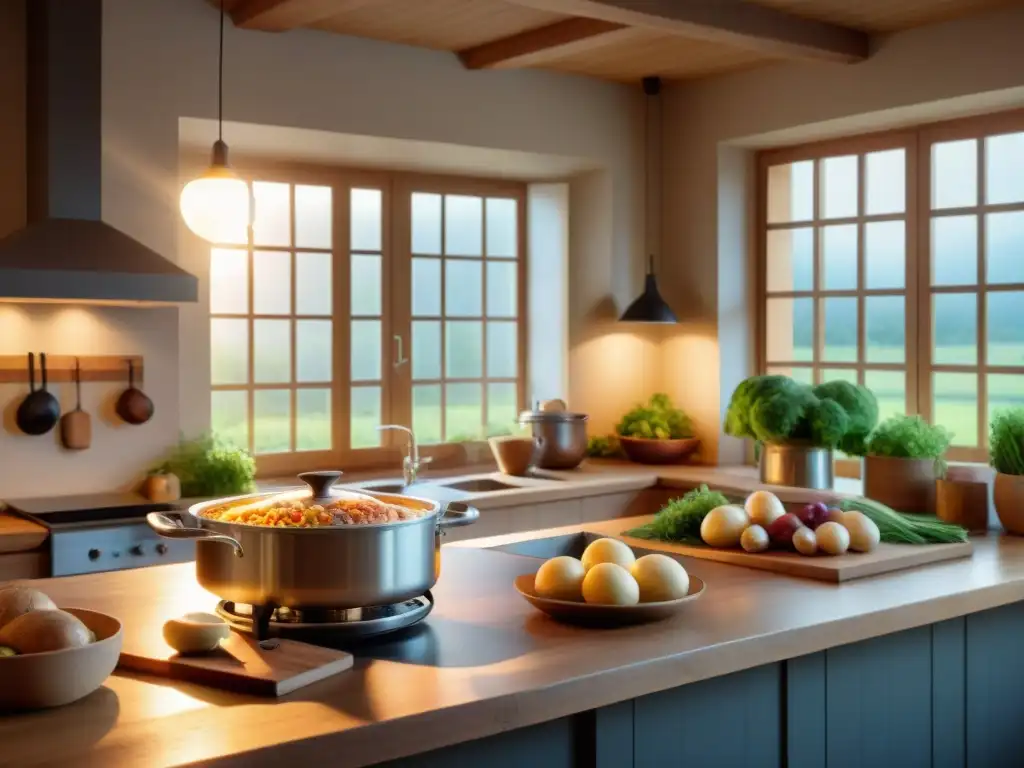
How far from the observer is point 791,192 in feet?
17.1

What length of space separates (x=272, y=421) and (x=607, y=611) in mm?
3011

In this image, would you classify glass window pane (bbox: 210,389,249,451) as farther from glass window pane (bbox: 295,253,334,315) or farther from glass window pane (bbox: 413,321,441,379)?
glass window pane (bbox: 413,321,441,379)

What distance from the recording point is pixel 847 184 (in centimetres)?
494

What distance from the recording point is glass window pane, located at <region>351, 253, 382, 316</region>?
5.08 metres

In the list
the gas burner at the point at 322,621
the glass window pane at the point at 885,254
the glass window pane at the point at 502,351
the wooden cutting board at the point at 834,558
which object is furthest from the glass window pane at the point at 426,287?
the gas burner at the point at 322,621

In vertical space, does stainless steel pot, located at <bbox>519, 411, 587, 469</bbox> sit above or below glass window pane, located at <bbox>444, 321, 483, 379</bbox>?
below

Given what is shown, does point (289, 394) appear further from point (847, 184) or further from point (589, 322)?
point (847, 184)

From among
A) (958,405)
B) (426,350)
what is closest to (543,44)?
(426,350)

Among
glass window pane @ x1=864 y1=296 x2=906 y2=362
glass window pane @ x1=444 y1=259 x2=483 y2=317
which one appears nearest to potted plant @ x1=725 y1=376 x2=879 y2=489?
glass window pane @ x1=864 y1=296 x2=906 y2=362

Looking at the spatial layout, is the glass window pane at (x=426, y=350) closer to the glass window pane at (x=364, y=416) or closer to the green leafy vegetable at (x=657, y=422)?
the glass window pane at (x=364, y=416)

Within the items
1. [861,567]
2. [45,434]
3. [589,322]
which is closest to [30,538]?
[45,434]

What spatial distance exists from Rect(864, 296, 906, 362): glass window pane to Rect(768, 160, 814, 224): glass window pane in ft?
1.76

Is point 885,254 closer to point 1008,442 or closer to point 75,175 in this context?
point 1008,442

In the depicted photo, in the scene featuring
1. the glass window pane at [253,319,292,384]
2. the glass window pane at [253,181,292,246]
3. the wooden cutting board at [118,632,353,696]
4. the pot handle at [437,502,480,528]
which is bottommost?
the wooden cutting board at [118,632,353,696]
